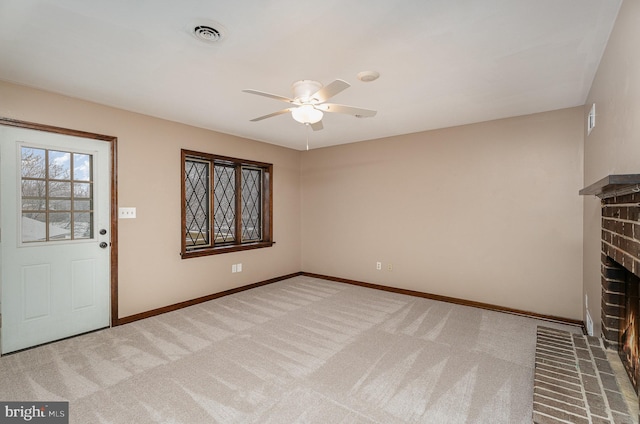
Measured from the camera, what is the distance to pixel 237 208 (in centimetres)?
485

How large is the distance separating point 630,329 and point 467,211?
2.39 m

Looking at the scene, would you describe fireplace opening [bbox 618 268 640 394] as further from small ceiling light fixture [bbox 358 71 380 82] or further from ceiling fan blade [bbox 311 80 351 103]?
small ceiling light fixture [bbox 358 71 380 82]

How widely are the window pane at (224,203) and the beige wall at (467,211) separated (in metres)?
1.60

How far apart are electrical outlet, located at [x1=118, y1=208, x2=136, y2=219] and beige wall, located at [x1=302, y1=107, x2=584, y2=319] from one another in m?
3.02

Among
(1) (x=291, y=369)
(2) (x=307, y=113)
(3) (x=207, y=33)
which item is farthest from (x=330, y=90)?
(1) (x=291, y=369)

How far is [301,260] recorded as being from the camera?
5934mm

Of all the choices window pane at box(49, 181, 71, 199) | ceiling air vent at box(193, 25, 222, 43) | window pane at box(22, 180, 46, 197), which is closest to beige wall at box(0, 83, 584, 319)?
window pane at box(49, 181, 71, 199)

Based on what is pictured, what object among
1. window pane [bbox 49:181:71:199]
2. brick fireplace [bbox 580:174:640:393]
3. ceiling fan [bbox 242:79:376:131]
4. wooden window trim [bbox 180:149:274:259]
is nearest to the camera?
brick fireplace [bbox 580:174:640:393]

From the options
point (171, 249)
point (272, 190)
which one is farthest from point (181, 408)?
point (272, 190)

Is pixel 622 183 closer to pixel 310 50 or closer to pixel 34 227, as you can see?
pixel 310 50

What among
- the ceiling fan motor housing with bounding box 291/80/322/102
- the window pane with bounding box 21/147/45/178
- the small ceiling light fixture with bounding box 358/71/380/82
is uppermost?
the small ceiling light fixture with bounding box 358/71/380/82

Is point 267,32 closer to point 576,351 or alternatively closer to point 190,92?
point 190,92

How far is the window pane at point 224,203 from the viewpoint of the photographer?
4.59m

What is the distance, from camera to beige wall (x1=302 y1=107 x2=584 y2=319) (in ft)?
11.3
